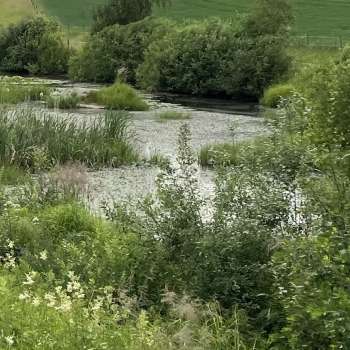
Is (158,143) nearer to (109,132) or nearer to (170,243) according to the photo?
(109,132)

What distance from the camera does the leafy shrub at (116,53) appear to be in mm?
45406

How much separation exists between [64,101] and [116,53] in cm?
1833

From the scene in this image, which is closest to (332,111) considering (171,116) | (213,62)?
(171,116)

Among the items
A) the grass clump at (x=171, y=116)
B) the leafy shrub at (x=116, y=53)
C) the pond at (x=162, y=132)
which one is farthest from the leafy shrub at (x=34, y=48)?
the grass clump at (x=171, y=116)

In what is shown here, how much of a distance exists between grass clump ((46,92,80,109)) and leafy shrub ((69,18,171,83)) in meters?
16.0

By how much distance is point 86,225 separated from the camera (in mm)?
9414

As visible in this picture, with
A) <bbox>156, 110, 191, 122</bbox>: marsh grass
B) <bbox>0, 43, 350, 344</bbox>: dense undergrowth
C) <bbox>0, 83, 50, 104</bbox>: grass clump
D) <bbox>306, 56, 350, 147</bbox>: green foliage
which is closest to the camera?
<bbox>0, 43, 350, 344</bbox>: dense undergrowth

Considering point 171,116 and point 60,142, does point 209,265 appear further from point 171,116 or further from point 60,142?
point 171,116

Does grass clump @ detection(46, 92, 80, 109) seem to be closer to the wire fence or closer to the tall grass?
the tall grass

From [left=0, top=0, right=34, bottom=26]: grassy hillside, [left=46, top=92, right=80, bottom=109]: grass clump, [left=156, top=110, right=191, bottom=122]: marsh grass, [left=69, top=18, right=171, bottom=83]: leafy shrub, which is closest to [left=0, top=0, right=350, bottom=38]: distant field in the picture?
[left=0, top=0, right=34, bottom=26]: grassy hillside

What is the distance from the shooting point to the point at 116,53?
4628 cm

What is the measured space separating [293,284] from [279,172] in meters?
2.51

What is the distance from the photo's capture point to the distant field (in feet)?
223

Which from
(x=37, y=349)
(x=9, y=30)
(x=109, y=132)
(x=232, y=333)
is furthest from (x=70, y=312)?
(x=9, y=30)
